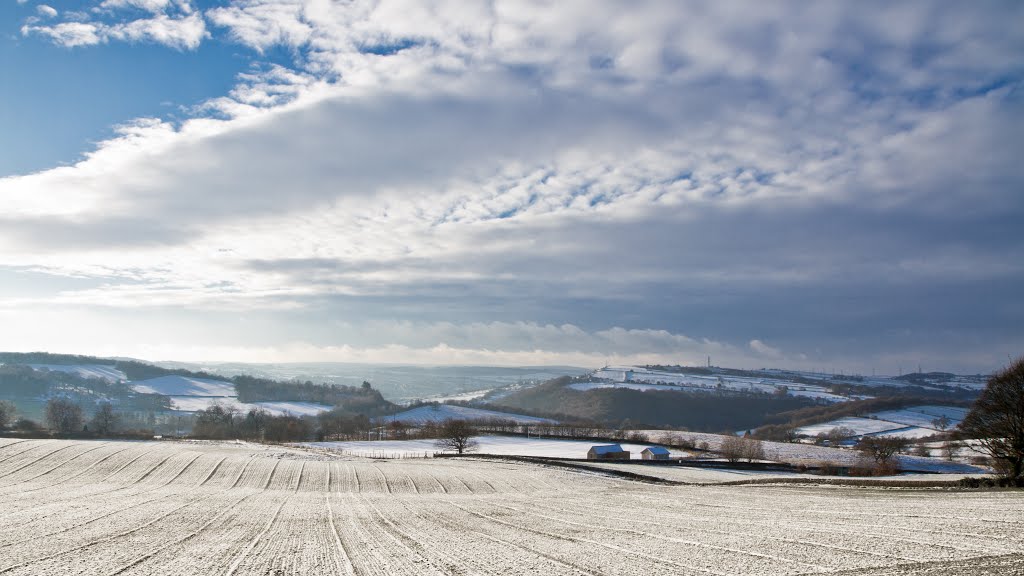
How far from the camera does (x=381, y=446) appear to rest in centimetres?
10544

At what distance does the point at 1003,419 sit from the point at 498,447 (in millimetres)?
77351

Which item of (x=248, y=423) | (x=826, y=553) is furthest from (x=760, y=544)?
(x=248, y=423)

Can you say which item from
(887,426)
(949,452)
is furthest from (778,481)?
(887,426)

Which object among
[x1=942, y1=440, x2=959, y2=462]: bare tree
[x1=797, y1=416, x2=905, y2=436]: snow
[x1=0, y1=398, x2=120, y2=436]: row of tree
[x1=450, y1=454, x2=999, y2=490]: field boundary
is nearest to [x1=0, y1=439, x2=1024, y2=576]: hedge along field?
[x1=450, y1=454, x2=999, y2=490]: field boundary

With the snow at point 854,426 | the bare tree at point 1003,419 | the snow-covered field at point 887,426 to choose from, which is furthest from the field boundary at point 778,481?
the snow at point 854,426

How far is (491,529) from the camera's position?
25891 millimetres

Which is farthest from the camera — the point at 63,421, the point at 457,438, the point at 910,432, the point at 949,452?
the point at 910,432

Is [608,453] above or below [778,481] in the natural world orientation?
below

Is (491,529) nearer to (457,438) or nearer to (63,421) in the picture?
(457,438)

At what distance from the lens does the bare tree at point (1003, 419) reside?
4369 cm

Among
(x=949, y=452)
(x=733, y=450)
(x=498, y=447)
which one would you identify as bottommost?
(x=498, y=447)

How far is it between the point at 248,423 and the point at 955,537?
161 metres

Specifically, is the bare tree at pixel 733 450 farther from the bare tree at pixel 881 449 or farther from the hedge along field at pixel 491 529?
the hedge along field at pixel 491 529

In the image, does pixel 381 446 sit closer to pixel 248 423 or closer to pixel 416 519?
pixel 248 423
